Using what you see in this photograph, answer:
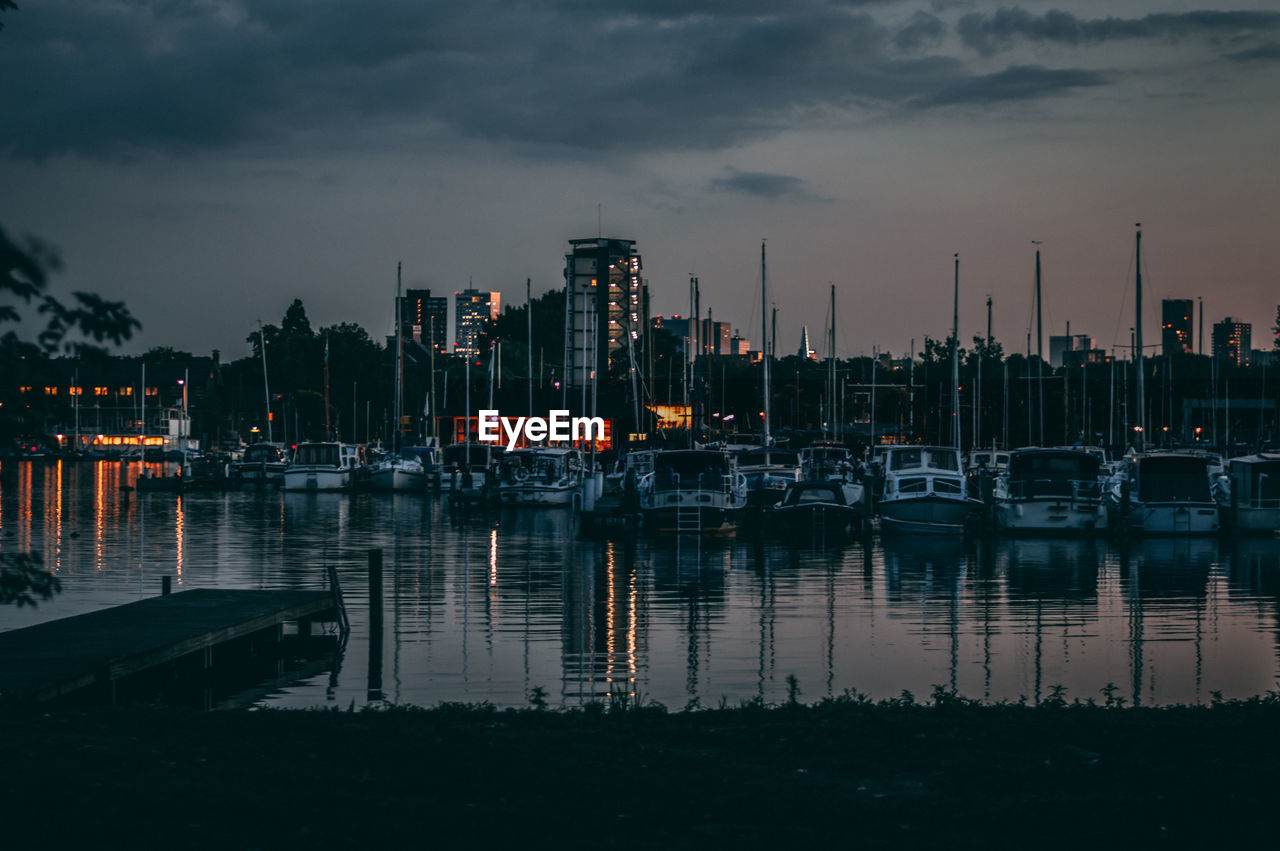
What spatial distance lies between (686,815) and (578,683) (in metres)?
9.06

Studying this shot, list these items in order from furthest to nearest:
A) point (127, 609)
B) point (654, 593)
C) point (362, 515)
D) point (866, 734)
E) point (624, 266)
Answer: point (624, 266) → point (362, 515) → point (654, 593) → point (127, 609) → point (866, 734)

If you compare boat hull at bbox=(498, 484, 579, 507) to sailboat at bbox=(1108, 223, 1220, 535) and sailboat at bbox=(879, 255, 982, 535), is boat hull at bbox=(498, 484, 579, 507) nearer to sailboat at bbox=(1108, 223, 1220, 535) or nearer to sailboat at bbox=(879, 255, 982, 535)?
sailboat at bbox=(879, 255, 982, 535)

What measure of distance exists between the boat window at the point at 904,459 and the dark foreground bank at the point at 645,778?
122 ft

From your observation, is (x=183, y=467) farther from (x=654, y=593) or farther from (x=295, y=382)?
(x=295, y=382)

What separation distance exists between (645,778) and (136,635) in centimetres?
1092

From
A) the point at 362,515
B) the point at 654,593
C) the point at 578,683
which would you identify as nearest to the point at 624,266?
the point at 362,515

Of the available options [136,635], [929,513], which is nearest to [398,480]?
[929,513]

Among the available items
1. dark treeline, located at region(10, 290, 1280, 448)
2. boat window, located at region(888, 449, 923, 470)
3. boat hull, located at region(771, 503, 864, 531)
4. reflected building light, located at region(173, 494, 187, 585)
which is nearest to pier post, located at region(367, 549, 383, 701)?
reflected building light, located at region(173, 494, 187, 585)

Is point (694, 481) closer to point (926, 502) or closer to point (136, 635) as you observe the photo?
point (926, 502)

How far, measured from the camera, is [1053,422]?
4946 inches

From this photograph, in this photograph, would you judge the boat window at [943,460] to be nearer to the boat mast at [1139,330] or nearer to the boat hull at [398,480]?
the boat mast at [1139,330]

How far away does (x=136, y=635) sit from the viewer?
1969 centimetres

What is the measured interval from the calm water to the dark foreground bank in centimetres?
263

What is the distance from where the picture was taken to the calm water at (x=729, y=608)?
19.9 metres
